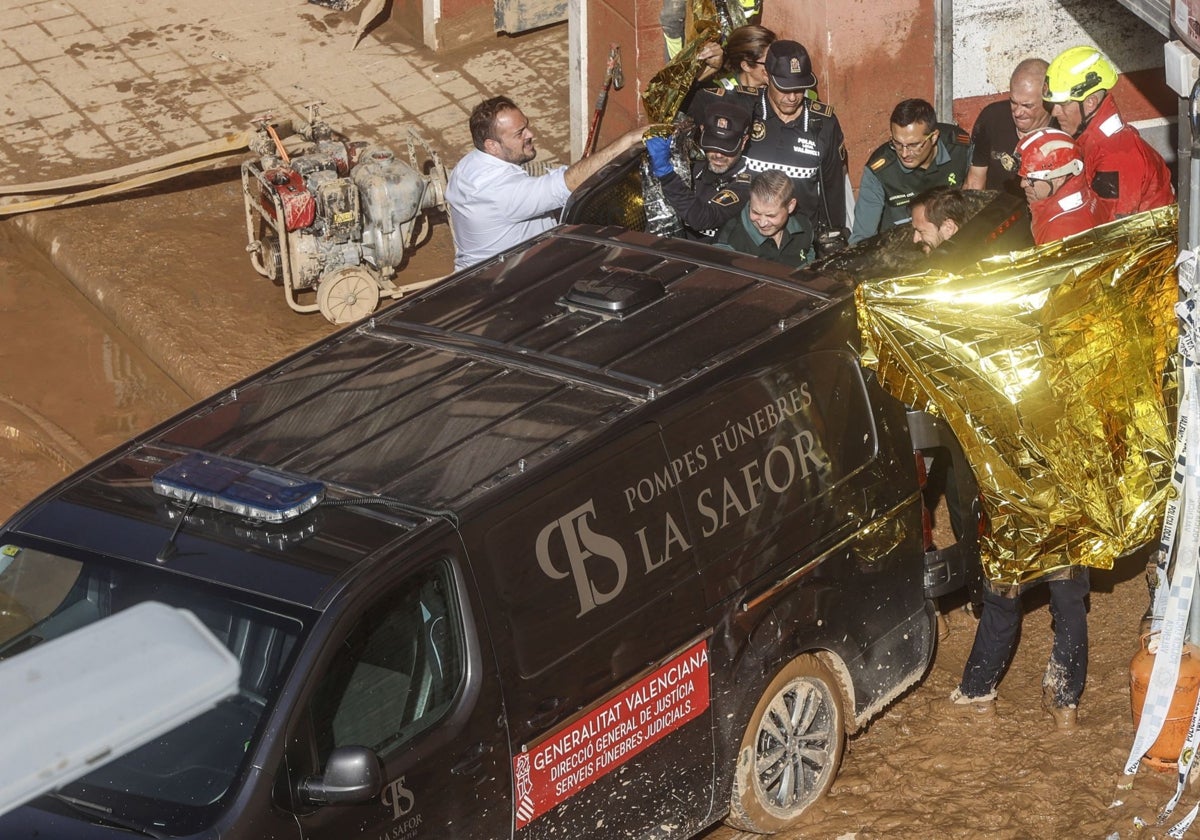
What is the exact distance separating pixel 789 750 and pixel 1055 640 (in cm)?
136

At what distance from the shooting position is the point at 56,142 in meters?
13.2

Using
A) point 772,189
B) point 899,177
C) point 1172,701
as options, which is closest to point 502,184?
point 772,189

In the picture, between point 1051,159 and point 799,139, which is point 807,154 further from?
point 1051,159

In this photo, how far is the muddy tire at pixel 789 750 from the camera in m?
6.54

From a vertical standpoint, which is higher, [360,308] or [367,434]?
[367,434]

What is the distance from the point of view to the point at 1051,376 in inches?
267

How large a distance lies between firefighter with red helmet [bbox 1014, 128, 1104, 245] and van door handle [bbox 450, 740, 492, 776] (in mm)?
3629

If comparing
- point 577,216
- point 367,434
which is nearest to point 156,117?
point 577,216

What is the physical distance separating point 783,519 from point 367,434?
1618mm

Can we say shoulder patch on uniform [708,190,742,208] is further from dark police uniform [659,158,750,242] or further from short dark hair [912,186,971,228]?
short dark hair [912,186,971,228]

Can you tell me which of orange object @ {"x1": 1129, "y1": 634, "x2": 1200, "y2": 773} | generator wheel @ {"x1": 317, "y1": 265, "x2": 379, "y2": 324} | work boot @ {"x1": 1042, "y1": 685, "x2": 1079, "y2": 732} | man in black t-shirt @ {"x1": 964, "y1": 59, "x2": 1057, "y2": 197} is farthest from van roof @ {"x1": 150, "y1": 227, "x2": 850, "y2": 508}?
generator wheel @ {"x1": 317, "y1": 265, "x2": 379, "y2": 324}

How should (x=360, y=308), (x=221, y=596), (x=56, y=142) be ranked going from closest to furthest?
(x=221, y=596) < (x=360, y=308) < (x=56, y=142)

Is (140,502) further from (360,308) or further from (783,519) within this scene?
(360,308)

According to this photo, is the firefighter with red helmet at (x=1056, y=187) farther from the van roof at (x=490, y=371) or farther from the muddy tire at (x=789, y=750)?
the muddy tire at (x=789, y=750)
